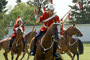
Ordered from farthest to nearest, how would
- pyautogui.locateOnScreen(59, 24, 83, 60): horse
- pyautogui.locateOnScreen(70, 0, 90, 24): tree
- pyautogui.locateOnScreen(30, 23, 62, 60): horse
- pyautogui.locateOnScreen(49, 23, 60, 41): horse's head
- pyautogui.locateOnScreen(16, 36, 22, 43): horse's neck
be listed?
pyautogui.locateOnScreen(70, 0, 90, 24): tree < pyautogui.locateOnScreen(59, 24, 83, 60): horse < pyautogui.locateOnScreen(16, 36, 22, 43): horse's neck < pyautogui.locateOnScreen(30, 23, 62, 60): horse < pyautogui.locateOnScreen(49, 23, 60, 41): horse's head

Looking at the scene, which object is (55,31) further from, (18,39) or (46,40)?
(18,39)

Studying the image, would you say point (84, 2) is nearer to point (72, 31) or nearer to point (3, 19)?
point (3, 19)

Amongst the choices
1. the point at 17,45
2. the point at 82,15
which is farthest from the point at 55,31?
the point at 82,15

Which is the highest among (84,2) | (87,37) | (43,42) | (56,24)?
(56,24)

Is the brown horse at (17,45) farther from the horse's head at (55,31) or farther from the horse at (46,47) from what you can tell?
the horse's head at (55,31)

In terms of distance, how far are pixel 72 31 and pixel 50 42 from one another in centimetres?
792

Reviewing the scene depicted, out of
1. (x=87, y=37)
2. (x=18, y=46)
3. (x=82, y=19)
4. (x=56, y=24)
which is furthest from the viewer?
(x=82, y=19)

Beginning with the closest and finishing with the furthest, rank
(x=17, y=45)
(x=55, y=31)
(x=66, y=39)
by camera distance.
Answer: (x=55, y=31) → (x=17, y=45) → (x=66, y=39)

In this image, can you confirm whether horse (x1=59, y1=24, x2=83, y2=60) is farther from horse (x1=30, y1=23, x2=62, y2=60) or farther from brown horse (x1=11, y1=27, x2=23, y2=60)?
horse (x1=30, y1=23, x2=62, y2=60)

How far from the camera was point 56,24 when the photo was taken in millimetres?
9523

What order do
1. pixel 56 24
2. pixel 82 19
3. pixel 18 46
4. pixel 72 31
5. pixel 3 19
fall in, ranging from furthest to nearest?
pixel 82 19 < pixel 3 19 < pixel 72 31 < pixel 18 46 < pixel 56 24

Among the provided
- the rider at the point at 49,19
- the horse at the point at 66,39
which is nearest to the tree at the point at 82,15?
the horse at the point at 66,39

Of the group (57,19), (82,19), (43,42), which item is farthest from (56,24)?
(82,19)

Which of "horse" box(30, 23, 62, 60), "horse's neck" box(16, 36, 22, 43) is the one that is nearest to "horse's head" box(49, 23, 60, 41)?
Answer: "horse" box(30, 23, 62, 60)
